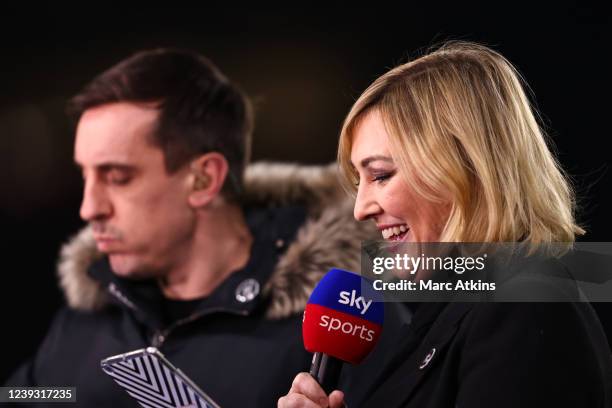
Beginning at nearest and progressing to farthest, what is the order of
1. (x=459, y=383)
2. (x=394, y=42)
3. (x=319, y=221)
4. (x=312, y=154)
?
1. (x=459, y=383)
2. (x=319, y=221)
3. (x=394, y=42)
4. (x=312, y=154)

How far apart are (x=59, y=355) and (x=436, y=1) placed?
48.6 inches

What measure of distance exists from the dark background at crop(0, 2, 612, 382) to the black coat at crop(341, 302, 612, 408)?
3.77ft

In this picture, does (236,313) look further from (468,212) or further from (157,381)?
(468,212)

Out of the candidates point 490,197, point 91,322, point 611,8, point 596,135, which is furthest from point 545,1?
point 91,322

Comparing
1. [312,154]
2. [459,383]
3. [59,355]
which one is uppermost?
[312,154]

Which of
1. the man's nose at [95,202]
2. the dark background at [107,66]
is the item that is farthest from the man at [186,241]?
the dark background at [107,66]

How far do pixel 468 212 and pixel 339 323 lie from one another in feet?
0.74

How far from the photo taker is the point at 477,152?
1091mm

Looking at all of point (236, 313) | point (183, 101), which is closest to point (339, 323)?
point (236, 313)

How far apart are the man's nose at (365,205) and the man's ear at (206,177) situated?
2.82 ft

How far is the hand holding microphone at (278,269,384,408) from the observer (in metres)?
1.13

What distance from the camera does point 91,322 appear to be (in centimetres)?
208

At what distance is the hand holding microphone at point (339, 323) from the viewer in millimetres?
1132

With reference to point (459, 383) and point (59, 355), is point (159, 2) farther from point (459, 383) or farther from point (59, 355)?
point (459, 383)
